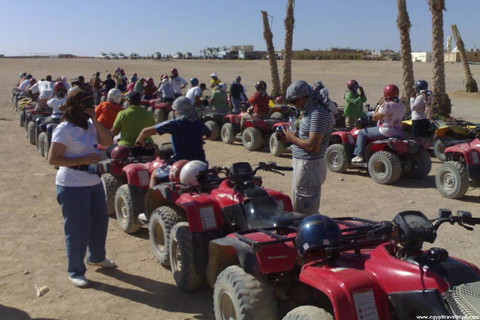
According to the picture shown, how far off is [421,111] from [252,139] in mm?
4096

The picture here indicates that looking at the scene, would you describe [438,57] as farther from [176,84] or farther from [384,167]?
[384,167]

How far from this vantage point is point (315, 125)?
4.76 metres

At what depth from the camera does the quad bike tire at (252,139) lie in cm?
1288

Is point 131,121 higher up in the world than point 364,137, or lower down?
higher up

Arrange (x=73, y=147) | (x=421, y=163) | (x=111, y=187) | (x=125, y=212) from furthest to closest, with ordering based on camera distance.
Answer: (x=421, y=163) < (x=111, y=187) < (x=125, y=212) < (x=73, y=147)

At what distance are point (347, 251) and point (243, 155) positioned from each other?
9.23 m

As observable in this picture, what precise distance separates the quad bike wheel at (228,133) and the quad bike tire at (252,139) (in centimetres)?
80

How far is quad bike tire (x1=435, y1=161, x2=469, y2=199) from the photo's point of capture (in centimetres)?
825

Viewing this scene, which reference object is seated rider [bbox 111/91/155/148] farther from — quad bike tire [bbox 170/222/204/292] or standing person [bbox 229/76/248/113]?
standing person [bbox 229/76/248/113]

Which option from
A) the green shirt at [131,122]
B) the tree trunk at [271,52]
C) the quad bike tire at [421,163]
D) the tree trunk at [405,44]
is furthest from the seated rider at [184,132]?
the tree trunk at [271,52]

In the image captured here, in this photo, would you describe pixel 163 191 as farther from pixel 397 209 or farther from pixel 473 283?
pixel 397 209

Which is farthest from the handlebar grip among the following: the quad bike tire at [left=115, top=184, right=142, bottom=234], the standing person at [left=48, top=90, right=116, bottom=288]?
the quad bike tire at [left=115, top=184, right=142, bottom=234]

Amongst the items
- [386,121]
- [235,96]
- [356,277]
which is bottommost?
[356,277]

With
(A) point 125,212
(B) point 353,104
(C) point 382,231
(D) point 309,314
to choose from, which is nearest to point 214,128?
(B) point 353,104
